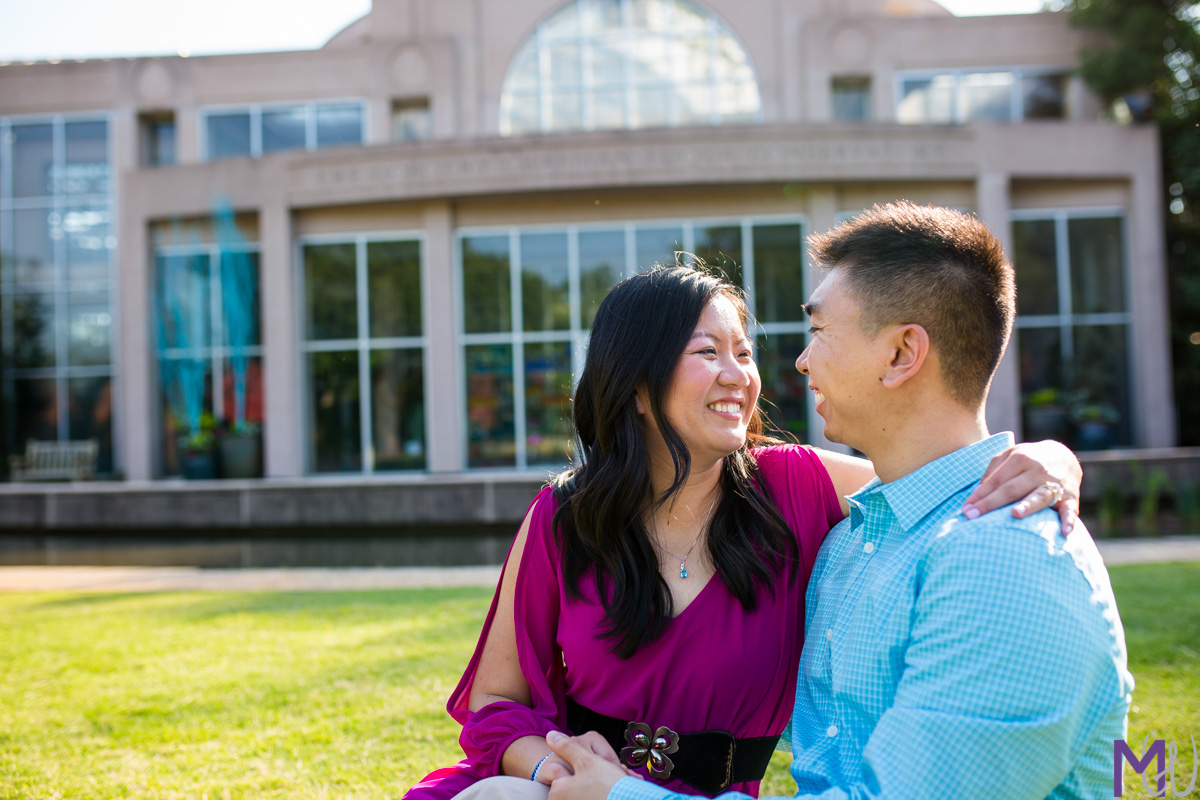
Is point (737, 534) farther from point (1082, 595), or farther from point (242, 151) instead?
point (242, 151)

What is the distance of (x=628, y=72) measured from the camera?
16.8m

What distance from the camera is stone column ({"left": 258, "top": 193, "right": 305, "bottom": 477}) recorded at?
49.3ft

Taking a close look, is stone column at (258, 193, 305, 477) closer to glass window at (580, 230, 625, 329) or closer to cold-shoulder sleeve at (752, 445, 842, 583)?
glass window at (580, 230, 625, 329)

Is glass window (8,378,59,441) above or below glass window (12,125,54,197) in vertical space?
below

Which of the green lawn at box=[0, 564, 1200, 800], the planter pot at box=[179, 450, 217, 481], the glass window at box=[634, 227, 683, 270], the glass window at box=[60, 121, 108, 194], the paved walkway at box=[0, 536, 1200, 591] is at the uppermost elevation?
the glass window at box=[60, 121, 108, 194]

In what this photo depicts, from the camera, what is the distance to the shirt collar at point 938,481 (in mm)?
1537

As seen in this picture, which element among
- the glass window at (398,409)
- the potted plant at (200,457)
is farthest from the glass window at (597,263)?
the potted plant at (200,457)

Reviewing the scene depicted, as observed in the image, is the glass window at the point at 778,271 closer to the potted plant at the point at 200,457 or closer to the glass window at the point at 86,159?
the potted plant at the point at 200,457

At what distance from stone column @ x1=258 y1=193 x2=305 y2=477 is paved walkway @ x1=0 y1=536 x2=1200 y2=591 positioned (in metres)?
6.85

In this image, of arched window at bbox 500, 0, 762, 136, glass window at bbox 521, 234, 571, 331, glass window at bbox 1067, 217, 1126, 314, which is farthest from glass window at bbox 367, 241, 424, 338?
glass window at bbox 1067, 217, 1126, 314

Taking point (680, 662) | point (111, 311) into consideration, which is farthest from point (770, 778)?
point (111, 311)

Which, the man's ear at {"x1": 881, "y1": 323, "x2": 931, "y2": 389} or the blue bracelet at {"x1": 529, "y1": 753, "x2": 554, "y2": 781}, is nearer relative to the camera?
the man's ear at {"x1": 881, "y1": 323, "x2": 931, "y2": 389}

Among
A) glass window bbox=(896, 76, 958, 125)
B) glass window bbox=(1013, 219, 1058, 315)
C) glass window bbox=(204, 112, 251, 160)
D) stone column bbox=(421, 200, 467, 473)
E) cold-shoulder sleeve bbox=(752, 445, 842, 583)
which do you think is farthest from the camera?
glass window bbox=(204, 112, 251, 160)

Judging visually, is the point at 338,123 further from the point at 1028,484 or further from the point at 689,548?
the point at 1028,484
